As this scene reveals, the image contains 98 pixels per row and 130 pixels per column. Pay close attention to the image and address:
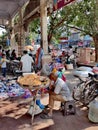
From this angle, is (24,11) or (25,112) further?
(24,11)

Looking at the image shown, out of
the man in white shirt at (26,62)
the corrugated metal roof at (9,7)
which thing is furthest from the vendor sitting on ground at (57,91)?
the corrugated metal roof at (9,7)

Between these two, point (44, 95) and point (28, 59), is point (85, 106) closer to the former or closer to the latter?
point (44, 95)

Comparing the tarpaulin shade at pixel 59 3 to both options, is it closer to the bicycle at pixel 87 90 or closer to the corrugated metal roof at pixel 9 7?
the bicycle at pixel 87 90

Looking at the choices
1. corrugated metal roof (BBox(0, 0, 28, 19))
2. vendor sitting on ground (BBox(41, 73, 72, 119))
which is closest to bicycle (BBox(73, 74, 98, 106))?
vendor sitting on ground (BBox(41, 73, 72, 119))

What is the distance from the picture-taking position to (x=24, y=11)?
16234 mm

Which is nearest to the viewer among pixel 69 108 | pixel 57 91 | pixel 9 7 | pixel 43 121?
pixel 43 121

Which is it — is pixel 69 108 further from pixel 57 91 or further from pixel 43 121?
pixel 43 121

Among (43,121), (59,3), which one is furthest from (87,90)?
(59,3)

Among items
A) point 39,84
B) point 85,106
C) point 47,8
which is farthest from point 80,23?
point 39,84

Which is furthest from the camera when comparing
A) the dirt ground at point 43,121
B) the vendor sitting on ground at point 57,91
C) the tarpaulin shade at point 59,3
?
the tarpaulin shade at point 59,3

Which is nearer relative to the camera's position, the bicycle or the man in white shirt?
the bicycle

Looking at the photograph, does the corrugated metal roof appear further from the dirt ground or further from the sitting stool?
the sitting stool

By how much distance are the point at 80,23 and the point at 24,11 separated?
200 inches

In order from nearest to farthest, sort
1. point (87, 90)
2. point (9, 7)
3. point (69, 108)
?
point (69, 108)
point (87, 90)
point (9, 7)
